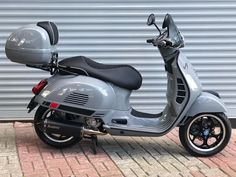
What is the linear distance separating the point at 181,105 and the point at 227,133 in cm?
66

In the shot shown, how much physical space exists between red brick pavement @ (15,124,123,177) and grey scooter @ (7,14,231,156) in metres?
0.23

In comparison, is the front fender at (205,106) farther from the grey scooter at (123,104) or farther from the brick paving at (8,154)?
the brick paving at (8,154)

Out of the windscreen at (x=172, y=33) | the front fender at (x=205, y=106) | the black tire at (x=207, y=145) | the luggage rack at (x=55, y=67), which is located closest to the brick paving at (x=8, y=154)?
the luggage rack at (x=55, y=67)

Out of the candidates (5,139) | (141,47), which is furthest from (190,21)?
(5,139)

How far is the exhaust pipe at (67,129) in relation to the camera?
5988mm

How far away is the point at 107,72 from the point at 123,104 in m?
0.44

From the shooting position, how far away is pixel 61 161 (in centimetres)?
586

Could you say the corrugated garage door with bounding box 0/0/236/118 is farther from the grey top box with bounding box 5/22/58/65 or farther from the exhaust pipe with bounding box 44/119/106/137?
the exhaust pipe with bounding box 44/119/106/137

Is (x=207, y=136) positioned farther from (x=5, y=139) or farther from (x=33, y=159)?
(x=5, y=139)

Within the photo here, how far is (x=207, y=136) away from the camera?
20.1 feet

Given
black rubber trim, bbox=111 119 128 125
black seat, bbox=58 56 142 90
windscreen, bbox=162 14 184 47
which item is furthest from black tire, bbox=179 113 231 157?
windscreen, bbox=162 14 184 47

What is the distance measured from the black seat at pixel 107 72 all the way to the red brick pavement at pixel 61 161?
0.93 meters

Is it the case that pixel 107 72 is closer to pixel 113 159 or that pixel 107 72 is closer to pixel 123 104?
pixel 123 104

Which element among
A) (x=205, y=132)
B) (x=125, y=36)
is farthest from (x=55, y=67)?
(x=205, y=132)
